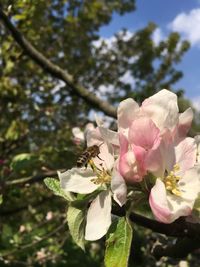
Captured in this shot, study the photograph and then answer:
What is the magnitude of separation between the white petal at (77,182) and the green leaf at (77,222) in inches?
1.7

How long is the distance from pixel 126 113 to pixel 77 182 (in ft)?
0.64

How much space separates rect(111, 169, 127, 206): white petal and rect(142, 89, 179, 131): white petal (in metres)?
0.16

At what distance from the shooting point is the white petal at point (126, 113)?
114 centimetres

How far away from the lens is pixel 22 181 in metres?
2.74

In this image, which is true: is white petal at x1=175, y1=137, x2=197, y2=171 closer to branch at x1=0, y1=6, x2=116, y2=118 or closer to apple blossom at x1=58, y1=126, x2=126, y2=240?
apple blossom at x1=58, y1=126, x2=126, y2=240

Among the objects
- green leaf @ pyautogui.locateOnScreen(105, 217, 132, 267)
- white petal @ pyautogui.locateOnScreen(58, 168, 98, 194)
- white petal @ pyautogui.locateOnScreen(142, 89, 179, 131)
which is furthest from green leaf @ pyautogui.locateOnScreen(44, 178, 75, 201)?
white petal @ pyautogui.locateOnScreen(142, 89, 179, 131)

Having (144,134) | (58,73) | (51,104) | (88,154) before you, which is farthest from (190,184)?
(51,104)

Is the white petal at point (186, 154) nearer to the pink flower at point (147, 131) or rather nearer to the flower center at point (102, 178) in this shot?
the pink flower at point (147, 131)

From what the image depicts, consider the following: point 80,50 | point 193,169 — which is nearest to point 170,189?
point 193,169

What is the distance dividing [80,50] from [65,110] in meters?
2.20

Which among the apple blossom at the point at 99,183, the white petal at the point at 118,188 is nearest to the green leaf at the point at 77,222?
the apple blossom at the point at 99,183

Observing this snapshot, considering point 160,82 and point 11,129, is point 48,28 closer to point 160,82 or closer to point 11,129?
point 11,129

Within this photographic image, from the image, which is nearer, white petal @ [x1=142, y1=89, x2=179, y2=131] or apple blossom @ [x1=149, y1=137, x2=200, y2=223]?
apple blossom @ [x1=149, y1=137, x2=200, y2=223]

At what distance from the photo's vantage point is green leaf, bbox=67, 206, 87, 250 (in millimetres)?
1130
